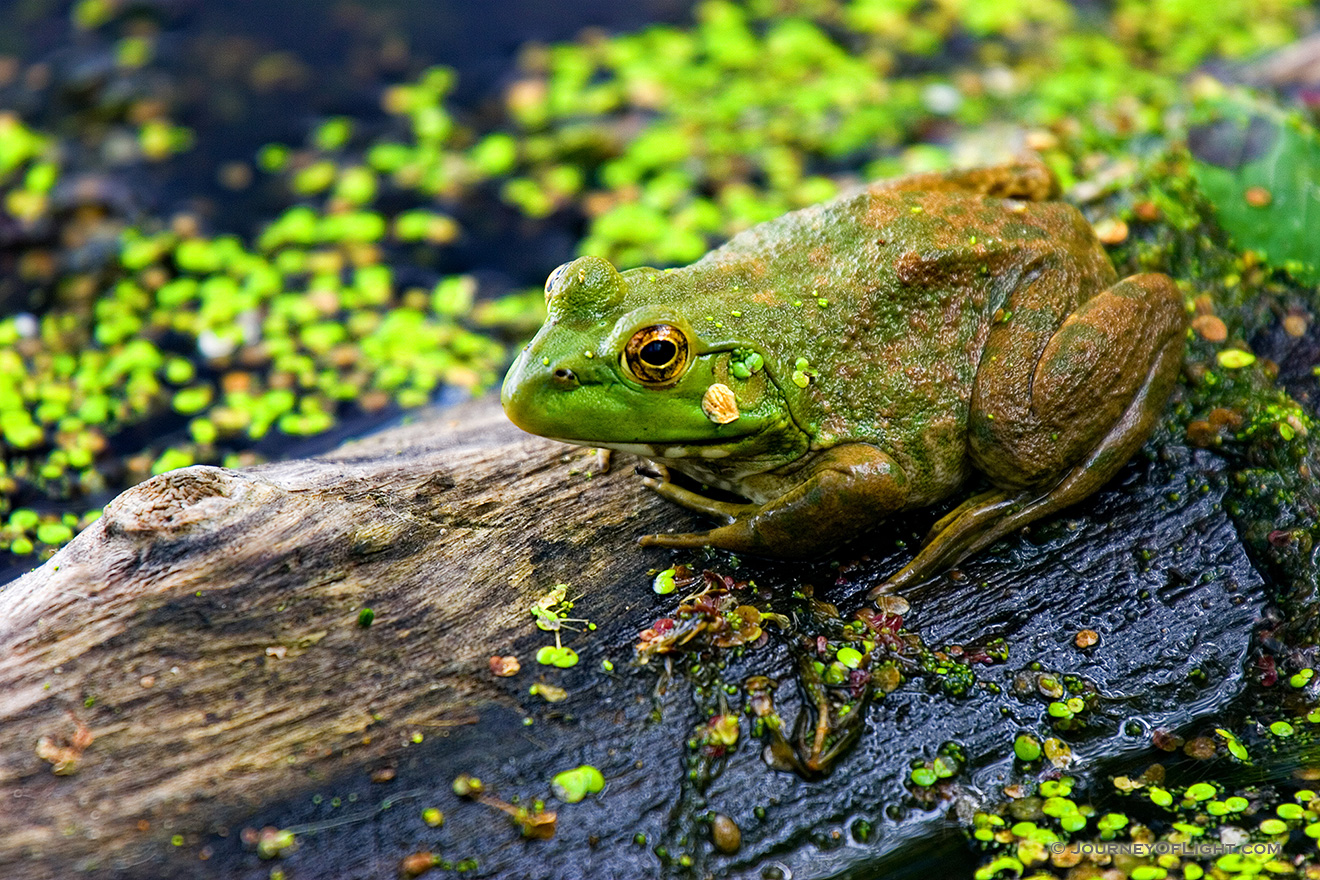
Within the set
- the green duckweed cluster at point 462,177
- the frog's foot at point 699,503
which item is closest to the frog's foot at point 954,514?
the frog's foot at point 699,503

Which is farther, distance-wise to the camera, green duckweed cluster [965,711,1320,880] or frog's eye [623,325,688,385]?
frog's eye [623,325,688,385]

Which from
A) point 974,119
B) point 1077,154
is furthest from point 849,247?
point 974,119

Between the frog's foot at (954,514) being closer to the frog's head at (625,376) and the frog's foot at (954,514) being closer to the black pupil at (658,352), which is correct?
the frog's head at (625,376)

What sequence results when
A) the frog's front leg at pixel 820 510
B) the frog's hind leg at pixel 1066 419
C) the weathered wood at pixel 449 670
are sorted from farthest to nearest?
the frog's hind leg at pixel 1066 419 → the frog's front leg at pixel 820 510 → the weathered wood at pixel 449 670

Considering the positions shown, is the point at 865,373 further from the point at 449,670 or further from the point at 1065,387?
the point at 449,670

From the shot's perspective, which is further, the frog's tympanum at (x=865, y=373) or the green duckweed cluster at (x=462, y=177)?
the green duckweed cluster at (x=462, y=177)

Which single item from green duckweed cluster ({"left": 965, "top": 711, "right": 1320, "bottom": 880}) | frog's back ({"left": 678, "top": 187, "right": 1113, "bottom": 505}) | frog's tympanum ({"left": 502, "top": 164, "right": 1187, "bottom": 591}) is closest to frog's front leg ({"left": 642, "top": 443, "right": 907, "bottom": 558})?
frog's tympanum ({"left": 502, "top": 164, "right": 1187, "bottom": 591})

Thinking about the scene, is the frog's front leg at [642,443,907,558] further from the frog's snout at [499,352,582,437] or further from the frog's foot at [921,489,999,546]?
the frog's snout at [499,352,582,437]

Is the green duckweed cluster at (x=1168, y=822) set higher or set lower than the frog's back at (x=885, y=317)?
lower
